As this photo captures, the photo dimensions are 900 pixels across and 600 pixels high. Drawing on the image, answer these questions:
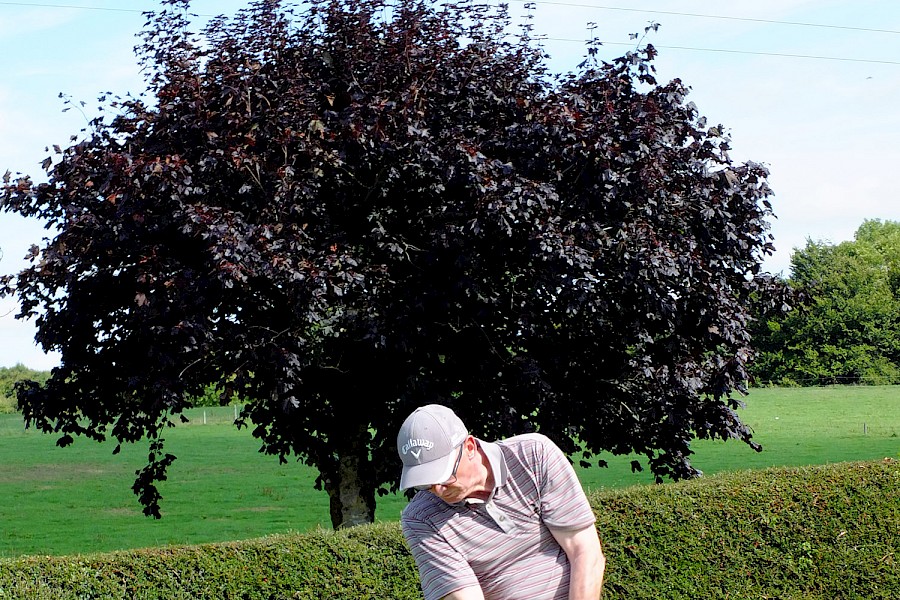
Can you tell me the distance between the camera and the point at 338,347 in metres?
10.6

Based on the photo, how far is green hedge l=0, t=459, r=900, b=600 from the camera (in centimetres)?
633

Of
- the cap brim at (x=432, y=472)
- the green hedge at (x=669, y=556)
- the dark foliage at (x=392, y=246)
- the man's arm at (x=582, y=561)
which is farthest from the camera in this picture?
the dark foliage at (x=392, y=246)

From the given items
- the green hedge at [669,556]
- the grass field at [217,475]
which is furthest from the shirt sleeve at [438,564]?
the grass field at [217,475]

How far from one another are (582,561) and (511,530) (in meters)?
0.26

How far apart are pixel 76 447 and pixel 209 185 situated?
3717 centimetres

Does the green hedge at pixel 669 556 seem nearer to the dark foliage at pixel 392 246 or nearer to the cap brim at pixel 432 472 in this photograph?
the dark foliage at pixel 392 246

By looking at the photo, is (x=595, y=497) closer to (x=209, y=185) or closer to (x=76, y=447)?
(x=209, y=185)

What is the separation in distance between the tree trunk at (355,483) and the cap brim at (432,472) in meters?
8.63

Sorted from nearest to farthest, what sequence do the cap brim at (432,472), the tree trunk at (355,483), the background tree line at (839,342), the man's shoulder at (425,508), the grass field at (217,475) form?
the cap brim at (432,472) → the man's shoulder at (425,508) → the tree trunk at (355,483) → the grass field at (217,475) → the background tree line at (839,342)

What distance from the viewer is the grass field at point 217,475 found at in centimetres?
2175

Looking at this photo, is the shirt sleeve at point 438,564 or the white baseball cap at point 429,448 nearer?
the white baseball cap at point 429,448

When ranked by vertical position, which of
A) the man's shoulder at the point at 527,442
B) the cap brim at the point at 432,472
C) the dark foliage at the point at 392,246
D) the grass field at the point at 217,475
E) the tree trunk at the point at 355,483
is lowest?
the grass field at the point at 217,475

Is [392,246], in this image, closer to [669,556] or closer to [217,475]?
[669,556]

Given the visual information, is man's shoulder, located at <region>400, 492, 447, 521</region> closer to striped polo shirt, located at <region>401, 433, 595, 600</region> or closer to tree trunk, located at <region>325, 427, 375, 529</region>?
striped polo shirt, located at <region>401, 433, 595, 600</region>
